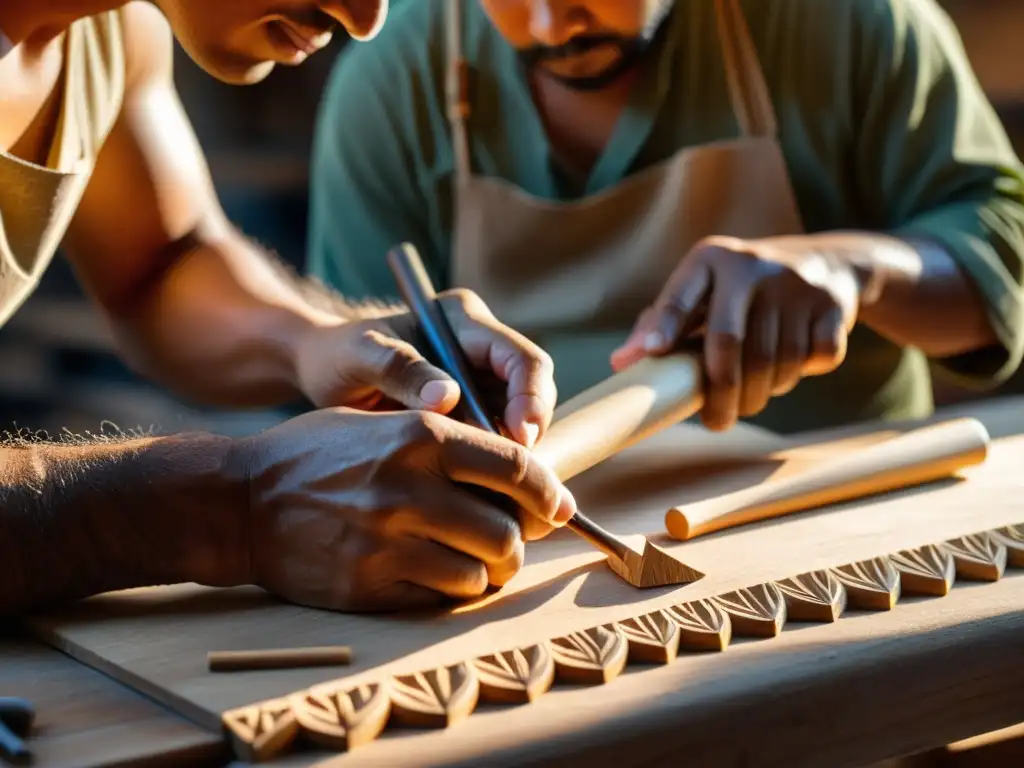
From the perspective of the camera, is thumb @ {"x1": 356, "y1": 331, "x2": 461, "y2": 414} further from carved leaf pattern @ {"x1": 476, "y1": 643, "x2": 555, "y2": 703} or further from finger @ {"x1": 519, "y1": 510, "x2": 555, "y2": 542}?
carved leaf pattern @ {"x1": 476, "y1": 643, "x2": 555, "y2": 703}

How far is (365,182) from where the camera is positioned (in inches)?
82.4

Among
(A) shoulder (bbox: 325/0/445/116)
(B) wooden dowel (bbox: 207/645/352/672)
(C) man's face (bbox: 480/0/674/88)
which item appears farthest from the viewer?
(A) shoulder (bbox: 325/0/445/116)

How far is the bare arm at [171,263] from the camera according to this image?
60.2 inches

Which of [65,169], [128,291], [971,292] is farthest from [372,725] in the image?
[971,292]

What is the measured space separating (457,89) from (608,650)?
4.09 feet

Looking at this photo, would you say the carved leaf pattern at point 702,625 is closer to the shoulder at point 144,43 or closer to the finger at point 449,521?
the finger at point 449,521

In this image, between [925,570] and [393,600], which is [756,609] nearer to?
[925,570]

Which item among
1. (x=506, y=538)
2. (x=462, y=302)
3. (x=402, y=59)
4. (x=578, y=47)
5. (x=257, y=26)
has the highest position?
(x=402, y=59)

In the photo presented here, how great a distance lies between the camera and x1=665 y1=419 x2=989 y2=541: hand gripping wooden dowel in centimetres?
125

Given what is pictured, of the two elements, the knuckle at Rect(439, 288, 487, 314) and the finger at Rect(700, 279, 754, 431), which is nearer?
the knuckle at Rect(439, 288, 487, 314)

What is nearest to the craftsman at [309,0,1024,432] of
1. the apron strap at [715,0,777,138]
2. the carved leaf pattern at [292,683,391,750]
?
the apron strap at [715,0,777,138]

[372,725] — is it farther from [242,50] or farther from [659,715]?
[242,50]

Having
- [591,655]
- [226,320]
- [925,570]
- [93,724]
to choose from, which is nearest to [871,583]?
[925,570]

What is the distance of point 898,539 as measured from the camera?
1195mm
